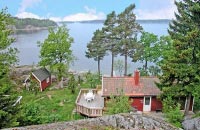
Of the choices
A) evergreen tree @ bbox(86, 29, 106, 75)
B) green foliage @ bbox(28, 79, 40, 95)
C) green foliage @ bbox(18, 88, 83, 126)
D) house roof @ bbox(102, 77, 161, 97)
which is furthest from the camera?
evergreen tree @ bbox(86, 29, 106, 75)

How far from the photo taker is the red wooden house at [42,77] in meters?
33.2

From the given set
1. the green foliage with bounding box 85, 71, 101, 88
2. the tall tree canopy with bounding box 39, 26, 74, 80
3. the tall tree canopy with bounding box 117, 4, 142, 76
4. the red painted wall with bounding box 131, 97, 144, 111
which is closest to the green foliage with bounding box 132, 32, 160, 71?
the tall tree canopy with bounding box 117, 4, 142, 76

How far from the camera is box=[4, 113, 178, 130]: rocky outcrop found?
695 cm

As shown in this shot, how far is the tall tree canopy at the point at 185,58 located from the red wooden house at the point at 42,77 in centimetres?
1609

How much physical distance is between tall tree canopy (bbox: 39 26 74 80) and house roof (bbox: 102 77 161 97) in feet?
33.8

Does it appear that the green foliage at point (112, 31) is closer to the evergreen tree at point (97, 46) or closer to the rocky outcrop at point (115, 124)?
the evergreen tree at point (97, 46)

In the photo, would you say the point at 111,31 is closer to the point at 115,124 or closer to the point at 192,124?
the point at 192,124

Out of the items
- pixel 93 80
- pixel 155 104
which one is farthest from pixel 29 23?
pixel 155 104

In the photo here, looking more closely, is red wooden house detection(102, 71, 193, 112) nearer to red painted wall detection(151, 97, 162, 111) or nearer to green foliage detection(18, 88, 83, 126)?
red painted wall detection(151, 97, 162, 111)

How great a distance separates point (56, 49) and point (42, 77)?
12.9ft

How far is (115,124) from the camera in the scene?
23.3 ft

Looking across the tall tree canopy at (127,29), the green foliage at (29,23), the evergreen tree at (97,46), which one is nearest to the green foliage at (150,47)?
the tall tree canopy at (127,29)

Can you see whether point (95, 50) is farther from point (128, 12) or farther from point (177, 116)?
point (177, 116)

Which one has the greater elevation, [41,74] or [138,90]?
[41,74]
